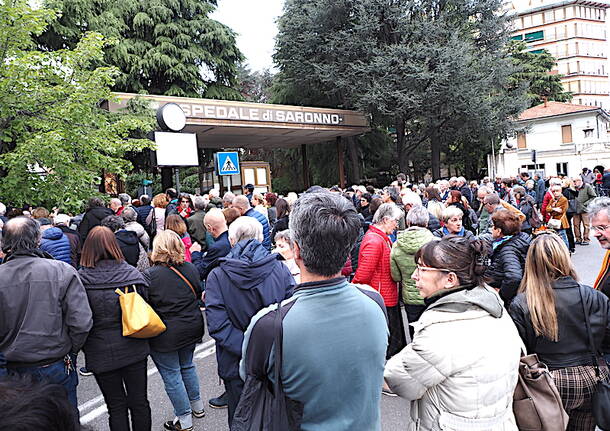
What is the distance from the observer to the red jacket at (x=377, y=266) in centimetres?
481

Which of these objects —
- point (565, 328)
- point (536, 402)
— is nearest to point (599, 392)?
point (565, 328)

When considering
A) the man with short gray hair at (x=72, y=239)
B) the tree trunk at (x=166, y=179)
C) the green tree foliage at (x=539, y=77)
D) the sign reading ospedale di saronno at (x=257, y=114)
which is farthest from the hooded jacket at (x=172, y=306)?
the green tree foliage at (x=539, y=77)

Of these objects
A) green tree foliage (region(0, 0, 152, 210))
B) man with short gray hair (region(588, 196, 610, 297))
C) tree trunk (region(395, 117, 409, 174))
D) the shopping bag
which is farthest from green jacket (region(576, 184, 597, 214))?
tree trunk (region(395, 117, 409, 174))

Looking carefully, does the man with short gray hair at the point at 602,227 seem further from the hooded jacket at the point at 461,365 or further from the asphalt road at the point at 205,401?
the asphalt road at the point at 205,401

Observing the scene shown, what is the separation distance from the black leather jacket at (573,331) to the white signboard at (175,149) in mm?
8405

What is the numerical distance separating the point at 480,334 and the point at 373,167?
105 feet

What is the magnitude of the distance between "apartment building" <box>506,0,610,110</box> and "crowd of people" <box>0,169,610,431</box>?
298 ft

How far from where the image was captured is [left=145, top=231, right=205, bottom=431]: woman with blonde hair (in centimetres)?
385

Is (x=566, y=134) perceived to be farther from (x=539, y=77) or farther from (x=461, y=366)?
(x=461, y=366)

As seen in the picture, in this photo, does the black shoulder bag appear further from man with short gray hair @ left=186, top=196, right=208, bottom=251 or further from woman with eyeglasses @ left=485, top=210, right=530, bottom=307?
man with short gray hair @ left=186, top=196, right=208, bottom=251

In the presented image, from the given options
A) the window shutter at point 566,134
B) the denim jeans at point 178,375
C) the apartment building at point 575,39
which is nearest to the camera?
the denim jeans at point 178,375

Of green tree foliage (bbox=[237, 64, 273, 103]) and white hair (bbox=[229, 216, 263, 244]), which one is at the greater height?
green tree foliage (bbox=[237, 64, 273, 103])

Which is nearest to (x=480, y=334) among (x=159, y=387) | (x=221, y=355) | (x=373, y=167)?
(x=221, y=355)

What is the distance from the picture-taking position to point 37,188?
8.50 meters
